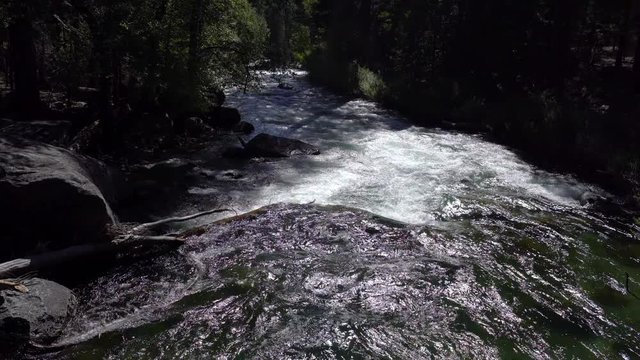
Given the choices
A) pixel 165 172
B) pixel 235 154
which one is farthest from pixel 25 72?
pixel 235 154

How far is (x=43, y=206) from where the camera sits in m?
8.71

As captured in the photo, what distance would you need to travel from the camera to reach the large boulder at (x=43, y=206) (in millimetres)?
8492

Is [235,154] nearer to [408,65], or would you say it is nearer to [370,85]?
[370,85]

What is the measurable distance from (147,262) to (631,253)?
9.21 m

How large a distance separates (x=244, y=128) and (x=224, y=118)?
3.75 ft

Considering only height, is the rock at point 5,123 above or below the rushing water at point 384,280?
above

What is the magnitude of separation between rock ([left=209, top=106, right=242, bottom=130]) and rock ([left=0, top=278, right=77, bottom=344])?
14.8m

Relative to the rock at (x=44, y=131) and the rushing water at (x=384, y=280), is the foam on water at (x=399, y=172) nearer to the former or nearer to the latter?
the rushing water at (x=384, y=280)

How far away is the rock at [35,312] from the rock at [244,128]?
46.7ft

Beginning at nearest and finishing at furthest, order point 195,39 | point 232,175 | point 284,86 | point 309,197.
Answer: point 309,197 → point 232,175 → point 195,39 → point 284,86

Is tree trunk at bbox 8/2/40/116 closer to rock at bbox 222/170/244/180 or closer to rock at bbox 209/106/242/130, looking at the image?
rock at bbox 209/106/242/130

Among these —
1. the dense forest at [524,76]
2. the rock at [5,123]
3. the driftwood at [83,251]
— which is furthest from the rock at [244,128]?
the driftwood at [83,251]

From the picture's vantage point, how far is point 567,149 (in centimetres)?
1819

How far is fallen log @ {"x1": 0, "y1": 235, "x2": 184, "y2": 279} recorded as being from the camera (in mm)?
7473
